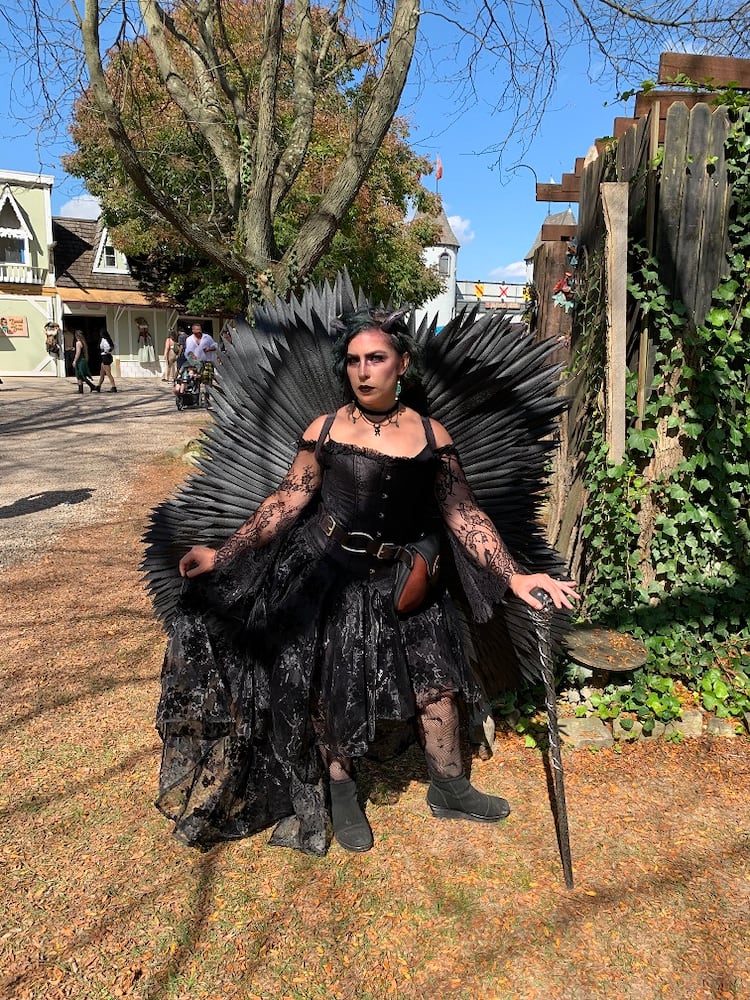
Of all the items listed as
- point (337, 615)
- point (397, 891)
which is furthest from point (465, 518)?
point (397, 891)

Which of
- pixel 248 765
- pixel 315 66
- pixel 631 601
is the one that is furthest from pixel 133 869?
pixel 315 66

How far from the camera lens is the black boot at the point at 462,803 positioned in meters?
2.77

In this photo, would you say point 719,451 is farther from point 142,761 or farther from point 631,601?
point 142,761

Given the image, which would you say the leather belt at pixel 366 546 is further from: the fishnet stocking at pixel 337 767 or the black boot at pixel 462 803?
the black boot at pixel 462 803

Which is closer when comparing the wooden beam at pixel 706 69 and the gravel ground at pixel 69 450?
the wooden beam at pixel 706 69

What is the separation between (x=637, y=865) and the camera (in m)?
2.55

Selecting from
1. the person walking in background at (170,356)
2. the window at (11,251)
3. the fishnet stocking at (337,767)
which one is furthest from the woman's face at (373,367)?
the window at (11,251)

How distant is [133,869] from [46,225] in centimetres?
2749

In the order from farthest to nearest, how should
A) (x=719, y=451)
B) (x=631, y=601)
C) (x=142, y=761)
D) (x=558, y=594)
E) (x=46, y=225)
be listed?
(x=46, y=225) → (x=631, y=601) → (x=719, y=451) → (x=142, y=761) → (x=558, y=594)

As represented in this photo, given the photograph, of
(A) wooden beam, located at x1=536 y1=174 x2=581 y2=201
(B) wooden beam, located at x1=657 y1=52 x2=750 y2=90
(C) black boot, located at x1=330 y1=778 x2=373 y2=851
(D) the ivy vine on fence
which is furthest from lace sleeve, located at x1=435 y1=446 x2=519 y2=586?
(A) wooden beam, located at x1=536 y1=174 x2=581 y2=201

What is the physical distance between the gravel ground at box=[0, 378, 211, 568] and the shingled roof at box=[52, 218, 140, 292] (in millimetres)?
7519

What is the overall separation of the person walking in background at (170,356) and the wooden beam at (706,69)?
16854 mm

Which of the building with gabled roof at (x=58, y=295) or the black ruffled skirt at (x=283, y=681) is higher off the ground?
the building with gabled roof at (x=58, y=295)

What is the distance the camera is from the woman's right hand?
8.61ft
